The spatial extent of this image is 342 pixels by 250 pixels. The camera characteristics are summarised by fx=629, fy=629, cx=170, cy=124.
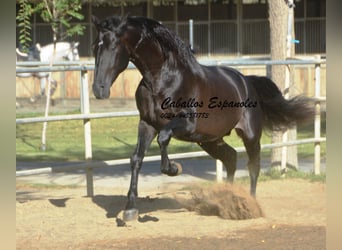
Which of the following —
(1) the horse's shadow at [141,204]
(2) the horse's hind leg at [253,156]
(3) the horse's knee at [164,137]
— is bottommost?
(1) the horse's shadow at [141,204]

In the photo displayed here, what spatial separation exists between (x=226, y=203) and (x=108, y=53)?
201 cm

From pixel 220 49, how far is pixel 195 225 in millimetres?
14150

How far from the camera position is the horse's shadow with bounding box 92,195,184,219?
670 centimetres

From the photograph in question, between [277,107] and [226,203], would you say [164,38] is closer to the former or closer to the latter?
[226,203]

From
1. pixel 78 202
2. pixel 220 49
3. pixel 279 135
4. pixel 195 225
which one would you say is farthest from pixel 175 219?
pixel 220 49

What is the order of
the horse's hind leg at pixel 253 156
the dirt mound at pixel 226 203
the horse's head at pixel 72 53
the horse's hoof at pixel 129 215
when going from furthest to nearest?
the horse's head at pixel 72 53, the horse's hind leg at pixel 253 156, the dirt mound at pixel 226 203, the horse's hoof at pixel 129 215

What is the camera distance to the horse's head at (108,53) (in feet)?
18.1

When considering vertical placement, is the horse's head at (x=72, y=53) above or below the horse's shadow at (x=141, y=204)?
above

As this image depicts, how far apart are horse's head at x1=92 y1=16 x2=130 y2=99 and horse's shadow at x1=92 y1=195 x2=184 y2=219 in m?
1.54

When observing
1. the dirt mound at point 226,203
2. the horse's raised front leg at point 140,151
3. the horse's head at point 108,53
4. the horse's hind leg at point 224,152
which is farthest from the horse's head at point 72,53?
the horse's head at point 108,53

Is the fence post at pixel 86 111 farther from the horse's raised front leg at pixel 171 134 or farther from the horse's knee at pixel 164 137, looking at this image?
the horse's knee at pixel 164 137

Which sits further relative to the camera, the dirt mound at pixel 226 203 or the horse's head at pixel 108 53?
the dirt mound at pixel 226 203

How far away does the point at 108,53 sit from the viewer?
5.57 meters

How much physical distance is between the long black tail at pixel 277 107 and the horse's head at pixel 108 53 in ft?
6.77
